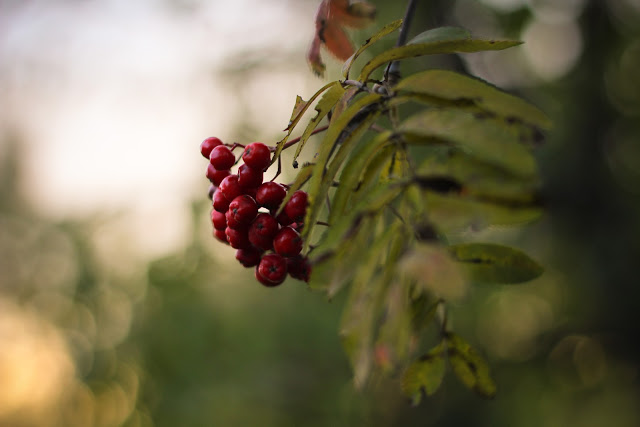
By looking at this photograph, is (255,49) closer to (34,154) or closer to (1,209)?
(34,154)

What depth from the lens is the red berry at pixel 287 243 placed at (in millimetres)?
1257

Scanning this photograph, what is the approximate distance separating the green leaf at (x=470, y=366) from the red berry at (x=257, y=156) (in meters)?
0.61

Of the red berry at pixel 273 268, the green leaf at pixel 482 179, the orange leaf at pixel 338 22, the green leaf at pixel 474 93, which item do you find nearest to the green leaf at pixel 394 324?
the green leaf at pixel 482 179

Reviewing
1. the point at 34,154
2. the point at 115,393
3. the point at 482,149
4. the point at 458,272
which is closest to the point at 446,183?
the point at 482,149

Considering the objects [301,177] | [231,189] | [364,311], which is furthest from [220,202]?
[364,311]

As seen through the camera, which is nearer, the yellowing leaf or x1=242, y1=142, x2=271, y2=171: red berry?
the yellowing leaf

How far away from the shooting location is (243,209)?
1258 mm

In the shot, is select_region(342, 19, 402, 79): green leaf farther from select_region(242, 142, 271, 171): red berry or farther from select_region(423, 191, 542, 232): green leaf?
select_region(423, 191, 542, 232): green leaf

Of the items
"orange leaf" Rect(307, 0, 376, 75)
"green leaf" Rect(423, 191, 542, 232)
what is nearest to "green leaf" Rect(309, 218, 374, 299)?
"green leaf" Rect(423, 191, 542, 232)

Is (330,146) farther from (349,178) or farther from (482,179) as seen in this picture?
(482,179)

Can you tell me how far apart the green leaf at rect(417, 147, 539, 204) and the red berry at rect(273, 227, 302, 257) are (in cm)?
53

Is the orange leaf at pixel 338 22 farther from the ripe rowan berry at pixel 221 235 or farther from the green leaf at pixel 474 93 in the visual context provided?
the green leaf at pixel 474 93

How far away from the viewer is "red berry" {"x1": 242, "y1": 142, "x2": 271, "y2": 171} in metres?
1.28

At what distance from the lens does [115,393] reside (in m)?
15.2
